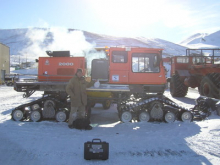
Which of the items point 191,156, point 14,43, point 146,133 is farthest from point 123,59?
point 14,43

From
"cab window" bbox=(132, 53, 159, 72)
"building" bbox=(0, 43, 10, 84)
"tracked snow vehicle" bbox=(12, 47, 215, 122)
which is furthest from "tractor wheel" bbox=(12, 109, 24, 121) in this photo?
"building" bbox=(0, 43, 10, 84)

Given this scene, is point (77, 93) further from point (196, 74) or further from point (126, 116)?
point (196, 74)

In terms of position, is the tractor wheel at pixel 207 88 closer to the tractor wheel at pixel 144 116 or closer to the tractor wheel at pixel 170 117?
the tractor wheel at pixel 170 117

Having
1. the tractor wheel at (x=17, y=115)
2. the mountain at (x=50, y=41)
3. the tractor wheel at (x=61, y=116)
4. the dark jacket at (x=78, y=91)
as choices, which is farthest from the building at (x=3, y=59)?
the mountain at (x=50, y=41)

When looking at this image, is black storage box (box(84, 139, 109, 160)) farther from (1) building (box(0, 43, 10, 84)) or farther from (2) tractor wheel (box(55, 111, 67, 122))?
(1) building (box(0, 43, 10, 84))

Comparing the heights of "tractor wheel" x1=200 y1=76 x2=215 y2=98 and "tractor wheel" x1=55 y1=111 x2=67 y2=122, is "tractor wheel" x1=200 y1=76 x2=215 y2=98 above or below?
above

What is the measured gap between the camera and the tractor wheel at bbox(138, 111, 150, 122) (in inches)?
280

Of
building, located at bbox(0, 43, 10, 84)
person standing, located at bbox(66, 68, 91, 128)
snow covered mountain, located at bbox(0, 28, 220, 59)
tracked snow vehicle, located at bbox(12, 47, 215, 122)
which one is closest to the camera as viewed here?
person standing, located at bbox(66, 68, 91, 128)

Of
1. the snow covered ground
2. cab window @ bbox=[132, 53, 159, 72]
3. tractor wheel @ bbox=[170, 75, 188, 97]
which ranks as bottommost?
the snow covered ground

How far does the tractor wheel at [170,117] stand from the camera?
708cm

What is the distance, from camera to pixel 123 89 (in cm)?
711

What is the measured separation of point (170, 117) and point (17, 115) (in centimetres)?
515

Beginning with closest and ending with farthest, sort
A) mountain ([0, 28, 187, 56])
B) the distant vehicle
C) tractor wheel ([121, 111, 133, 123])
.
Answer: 1. tractor wheel ([121, 111, 133, 123])
2. the distant vehicle
3. mountain ([0, 28, 187, 56])

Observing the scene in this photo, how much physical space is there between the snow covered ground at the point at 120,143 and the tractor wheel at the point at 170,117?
0.18 m
